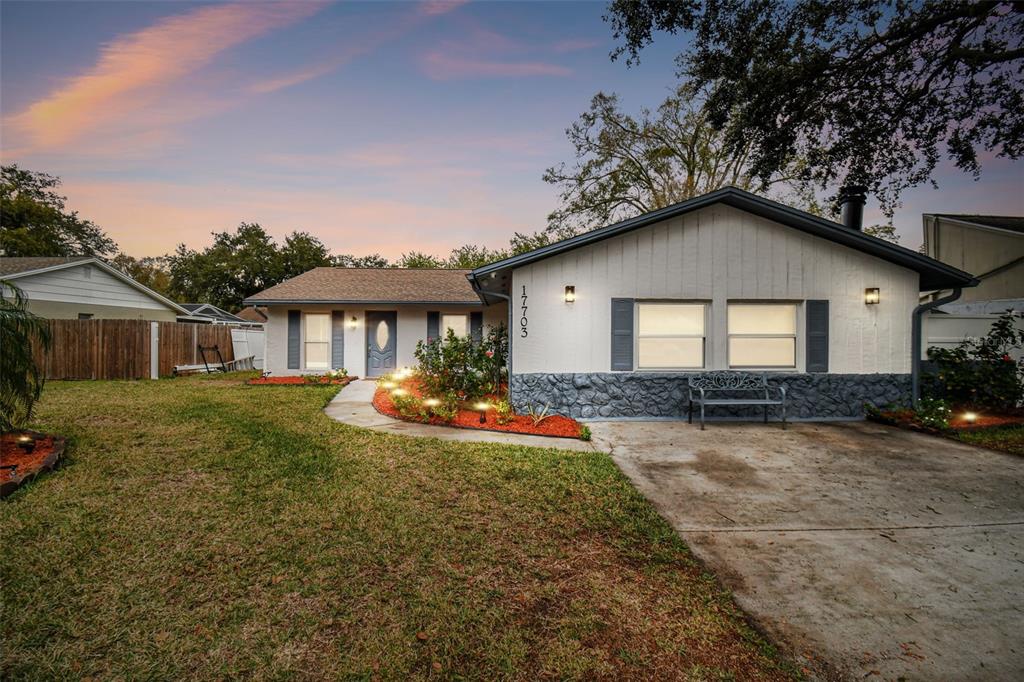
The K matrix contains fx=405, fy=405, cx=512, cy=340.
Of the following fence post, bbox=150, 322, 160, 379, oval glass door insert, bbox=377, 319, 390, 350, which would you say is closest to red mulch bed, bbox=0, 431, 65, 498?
oval glass door insert, bbox=377, 319, 390, 350

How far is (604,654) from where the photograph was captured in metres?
1.97

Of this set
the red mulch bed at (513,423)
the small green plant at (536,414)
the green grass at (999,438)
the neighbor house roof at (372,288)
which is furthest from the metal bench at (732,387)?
the neighbor house roof at (372,288)

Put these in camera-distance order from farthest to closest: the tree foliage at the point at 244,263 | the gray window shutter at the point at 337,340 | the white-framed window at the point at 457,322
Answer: the tree foliage at the point at 244,263, the white-framed window at the point at 457,322, the gray window shutter at the point at 337,340

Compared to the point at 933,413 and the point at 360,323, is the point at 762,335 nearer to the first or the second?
the point at 933,413

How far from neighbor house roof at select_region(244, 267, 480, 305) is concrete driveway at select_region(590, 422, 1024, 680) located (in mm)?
8322

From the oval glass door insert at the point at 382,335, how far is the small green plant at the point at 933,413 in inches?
490

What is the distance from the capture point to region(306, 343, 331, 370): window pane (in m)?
12.6

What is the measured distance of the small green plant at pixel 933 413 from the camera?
6477 millimetres

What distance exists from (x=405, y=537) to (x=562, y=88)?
480 inches

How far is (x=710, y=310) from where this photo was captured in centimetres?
748

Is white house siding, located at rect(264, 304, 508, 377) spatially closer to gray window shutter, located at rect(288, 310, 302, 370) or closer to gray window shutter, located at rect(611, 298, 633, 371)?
gray window shutter, located at rect(288, 310, 302, 370)

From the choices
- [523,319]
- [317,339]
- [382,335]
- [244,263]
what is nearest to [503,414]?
[523,319]

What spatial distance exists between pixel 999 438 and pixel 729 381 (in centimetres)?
361

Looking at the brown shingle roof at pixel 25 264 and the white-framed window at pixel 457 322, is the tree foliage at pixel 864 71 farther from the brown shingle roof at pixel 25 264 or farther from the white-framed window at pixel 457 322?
the brown shingle roof at pixel 25 264
